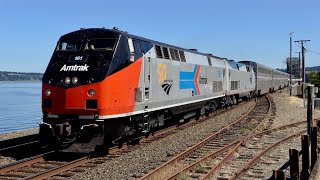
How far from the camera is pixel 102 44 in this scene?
37.6 feet

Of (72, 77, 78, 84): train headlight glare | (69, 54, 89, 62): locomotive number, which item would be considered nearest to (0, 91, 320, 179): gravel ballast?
(72, 77, 78, 84): train headlight glare

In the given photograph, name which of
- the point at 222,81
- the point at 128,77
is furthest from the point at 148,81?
the point at 222,81

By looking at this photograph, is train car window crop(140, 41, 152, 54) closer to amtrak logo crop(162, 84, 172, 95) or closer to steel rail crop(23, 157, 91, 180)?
amtrak logo crop(162, 84, 172, 95)

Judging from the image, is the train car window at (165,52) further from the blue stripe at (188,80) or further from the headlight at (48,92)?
the headlight at (48,92)

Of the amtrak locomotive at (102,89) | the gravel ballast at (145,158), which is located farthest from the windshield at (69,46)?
the gravel ballast at (145,158)

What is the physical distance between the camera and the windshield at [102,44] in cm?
1127

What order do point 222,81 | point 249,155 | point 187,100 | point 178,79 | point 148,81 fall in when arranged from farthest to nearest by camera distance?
point 222,81, point 187,100, point 178,79, point 148,81, point 249,155

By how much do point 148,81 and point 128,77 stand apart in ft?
5.45

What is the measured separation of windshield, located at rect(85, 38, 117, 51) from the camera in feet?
37.0

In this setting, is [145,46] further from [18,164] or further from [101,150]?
[18,164]

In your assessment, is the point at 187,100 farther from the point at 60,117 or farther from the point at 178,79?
the point at 60,117

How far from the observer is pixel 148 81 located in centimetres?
1302

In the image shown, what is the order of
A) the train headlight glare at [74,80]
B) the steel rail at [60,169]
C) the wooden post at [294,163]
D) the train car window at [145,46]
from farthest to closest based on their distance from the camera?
1. the train car window at [145,46]
2. the train headlight glare at [74,80]
3. the steel rail at [60,169]
4. the wooden post at [294,163]

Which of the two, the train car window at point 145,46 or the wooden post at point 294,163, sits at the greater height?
the train car window at point 145,46
